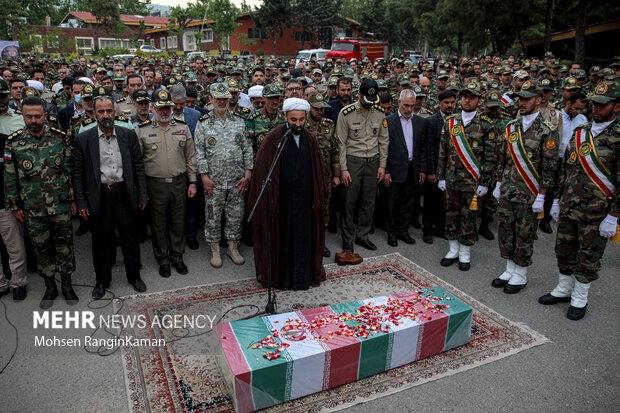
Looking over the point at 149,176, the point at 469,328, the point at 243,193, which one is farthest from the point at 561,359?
the point at 149,176

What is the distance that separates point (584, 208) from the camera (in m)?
4.48

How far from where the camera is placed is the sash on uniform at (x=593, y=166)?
4363mm

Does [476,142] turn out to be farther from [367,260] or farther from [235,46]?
[235,46]

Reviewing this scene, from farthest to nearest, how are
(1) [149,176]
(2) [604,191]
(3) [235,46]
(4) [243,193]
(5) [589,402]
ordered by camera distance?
(3) [235,46] → (4) [243,193] → (1) [149,176] → (2) [604,191] → (5) [589,402]

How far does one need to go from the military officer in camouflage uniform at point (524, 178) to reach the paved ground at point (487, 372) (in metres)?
0.56

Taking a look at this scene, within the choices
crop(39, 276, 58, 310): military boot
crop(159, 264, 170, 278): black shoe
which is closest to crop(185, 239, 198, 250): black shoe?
crop(159, 264, 170, 278): black shoe

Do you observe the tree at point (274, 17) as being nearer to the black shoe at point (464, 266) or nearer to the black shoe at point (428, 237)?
the black shoe at point (428, 237)

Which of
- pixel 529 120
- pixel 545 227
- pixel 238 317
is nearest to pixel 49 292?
pixel 238 317

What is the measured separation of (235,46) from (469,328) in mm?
46697

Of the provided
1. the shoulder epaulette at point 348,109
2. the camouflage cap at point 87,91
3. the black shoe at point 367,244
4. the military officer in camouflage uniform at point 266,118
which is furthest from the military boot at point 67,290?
the shoulder epaulette at point 348,109

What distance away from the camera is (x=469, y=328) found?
164 inches

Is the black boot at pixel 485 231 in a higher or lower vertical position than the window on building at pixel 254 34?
lower

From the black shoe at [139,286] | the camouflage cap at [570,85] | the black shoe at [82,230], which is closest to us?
the black shoe at [139,286]

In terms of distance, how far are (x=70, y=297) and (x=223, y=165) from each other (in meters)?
2.36
